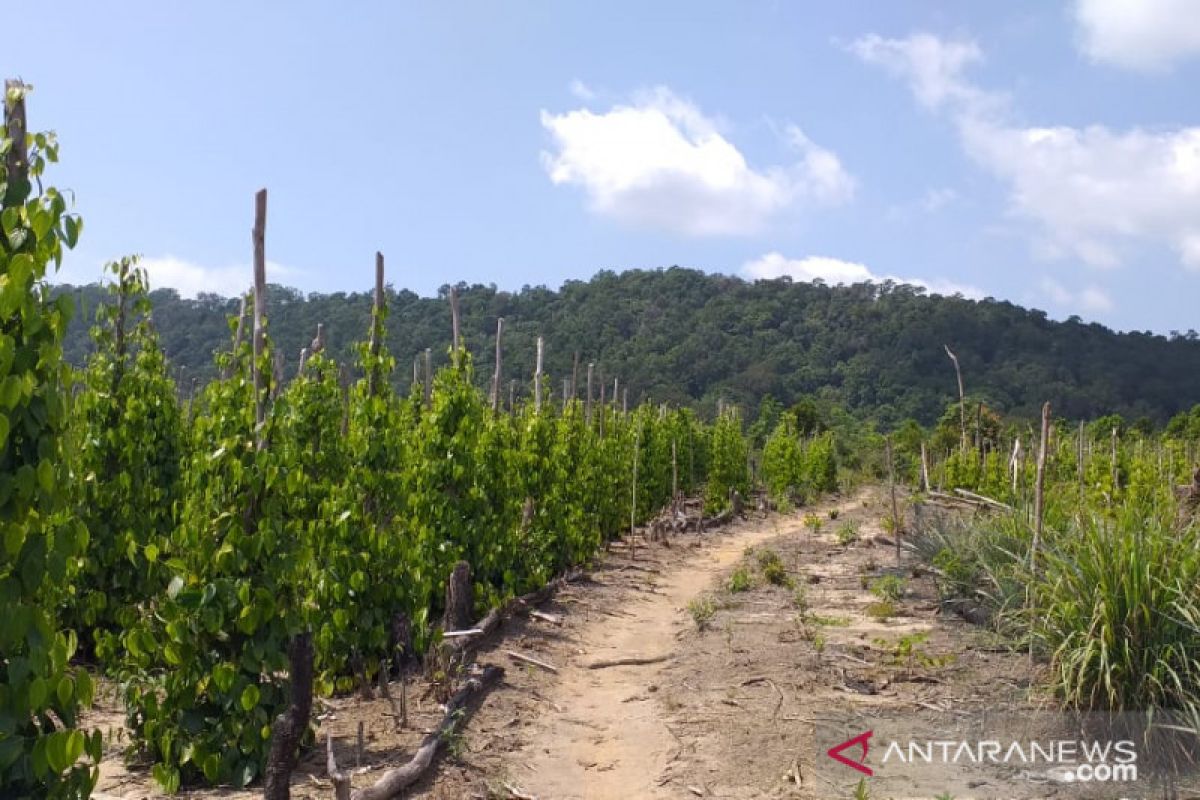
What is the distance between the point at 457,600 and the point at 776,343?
54756 millimetres

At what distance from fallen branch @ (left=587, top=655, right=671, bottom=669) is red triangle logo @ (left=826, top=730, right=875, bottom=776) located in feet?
9.51

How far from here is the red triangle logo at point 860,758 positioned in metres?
5.30

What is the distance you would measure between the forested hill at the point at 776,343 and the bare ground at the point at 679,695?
107ft

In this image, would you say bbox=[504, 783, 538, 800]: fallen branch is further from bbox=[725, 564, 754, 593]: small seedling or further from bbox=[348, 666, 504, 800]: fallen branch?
bbox=[725, 564, 754, 593]: small seedling

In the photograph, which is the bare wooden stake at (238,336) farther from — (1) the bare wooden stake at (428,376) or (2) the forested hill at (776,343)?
(2) the forested hill at (776,343)

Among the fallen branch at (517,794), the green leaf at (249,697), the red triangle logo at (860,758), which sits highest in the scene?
the green leaf at (249,697)

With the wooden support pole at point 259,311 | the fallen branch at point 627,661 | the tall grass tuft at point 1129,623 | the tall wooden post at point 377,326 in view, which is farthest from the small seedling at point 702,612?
the wooden support pole at point 259,311

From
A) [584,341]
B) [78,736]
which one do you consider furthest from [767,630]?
[584,341]

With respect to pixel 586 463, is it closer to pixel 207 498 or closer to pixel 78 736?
pixel 207 498

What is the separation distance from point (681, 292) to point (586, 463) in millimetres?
58030

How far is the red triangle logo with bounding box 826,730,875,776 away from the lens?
5.30 m

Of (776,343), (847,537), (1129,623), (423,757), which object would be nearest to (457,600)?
(423,757)

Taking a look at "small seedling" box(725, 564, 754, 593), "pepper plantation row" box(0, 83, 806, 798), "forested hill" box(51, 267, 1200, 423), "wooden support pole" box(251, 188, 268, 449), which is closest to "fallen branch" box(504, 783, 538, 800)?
"pepper plantation row" box(0, 83, 806, 798)

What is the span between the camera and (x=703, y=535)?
1816cm
